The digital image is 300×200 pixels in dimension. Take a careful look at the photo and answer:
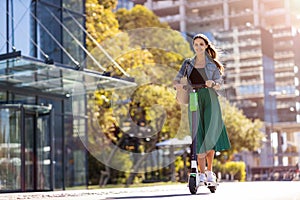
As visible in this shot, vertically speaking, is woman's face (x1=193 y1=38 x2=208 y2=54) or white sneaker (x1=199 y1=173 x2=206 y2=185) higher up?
woman's face (x1=193 y1=38 x2=208 y2=54)

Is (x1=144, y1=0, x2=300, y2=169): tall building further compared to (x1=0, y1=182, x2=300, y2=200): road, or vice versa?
(x1=144, y1=0, x2=300, y2=169): tall building

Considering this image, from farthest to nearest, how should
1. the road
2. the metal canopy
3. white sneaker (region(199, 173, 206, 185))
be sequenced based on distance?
the metal canopy, white sneaker (region(199, 173, 206, 185)), the road

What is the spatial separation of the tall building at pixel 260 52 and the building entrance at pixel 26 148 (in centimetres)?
6271

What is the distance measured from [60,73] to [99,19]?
34.8 feet

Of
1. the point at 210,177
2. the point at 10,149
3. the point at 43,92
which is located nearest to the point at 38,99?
the point at 43,92

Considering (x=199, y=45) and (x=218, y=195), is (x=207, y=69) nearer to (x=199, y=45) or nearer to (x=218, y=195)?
(x=199, y=45)

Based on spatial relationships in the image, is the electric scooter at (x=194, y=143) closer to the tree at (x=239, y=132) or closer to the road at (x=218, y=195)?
the road at (x=218, y=195)

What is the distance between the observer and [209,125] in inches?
316

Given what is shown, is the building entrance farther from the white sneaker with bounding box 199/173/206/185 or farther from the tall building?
the tall building

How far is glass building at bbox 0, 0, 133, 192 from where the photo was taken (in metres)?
19.3

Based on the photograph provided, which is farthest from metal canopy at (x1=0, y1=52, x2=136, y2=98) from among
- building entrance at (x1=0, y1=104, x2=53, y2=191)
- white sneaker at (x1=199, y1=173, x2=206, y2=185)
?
white sneaker at (x1=199, y1=173, x2=206, y2=185)

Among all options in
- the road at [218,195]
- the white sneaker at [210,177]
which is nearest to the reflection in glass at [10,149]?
the road at [218,195]

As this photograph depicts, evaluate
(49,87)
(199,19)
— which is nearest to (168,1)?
(199,19)

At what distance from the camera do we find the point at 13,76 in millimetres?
19766
